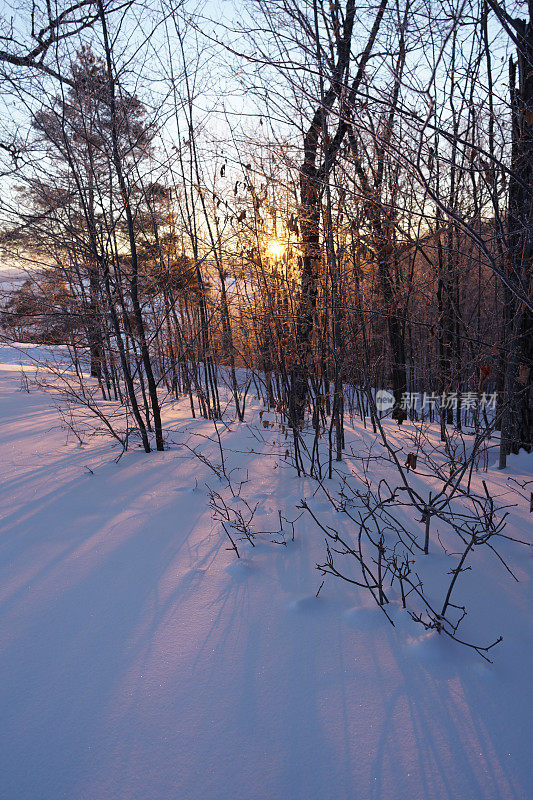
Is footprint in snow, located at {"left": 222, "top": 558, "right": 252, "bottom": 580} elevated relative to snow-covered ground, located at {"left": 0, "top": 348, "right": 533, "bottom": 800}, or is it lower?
elevated

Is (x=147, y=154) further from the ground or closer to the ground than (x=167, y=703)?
further from the ground

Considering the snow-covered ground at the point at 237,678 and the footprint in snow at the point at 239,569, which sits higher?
the footprint in snow at the point at 239,569

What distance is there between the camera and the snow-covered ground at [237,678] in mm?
1135

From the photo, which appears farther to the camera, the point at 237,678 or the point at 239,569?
the point at 239,569

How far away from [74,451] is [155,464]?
0.98 metres

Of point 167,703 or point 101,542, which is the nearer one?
point 167,703

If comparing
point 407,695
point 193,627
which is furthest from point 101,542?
point 407,695

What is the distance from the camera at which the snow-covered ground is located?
3.72 ft

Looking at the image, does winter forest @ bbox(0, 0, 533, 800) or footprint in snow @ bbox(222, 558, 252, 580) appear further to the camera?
footprint in snow @ bbox(222, 558, 252, 580)

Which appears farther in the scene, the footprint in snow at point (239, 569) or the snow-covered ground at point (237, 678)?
the footprint in snow at point (239, 569)

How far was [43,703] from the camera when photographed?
1.36 meters

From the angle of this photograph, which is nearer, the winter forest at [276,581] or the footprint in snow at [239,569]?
the winter forest at [276,581]

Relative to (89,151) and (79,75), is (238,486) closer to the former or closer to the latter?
(89,151)

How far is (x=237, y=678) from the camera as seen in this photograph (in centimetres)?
144
